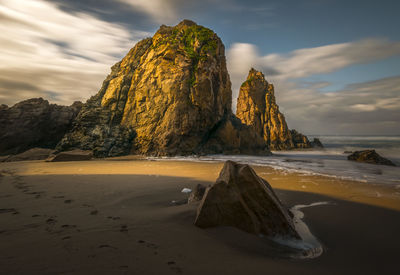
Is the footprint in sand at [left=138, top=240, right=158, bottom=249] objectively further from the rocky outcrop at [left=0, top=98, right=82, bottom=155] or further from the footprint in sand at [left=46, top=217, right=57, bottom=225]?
the rocky outcrop at [left=0, top=98, right=82, bottom=155]

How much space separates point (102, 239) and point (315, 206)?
10.6ft

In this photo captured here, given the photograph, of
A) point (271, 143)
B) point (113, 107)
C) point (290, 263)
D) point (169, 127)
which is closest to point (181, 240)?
point (290, 263)

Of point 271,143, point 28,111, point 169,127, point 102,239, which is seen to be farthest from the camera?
point 271,143

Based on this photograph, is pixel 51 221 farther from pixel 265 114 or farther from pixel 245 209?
pixel 265 114

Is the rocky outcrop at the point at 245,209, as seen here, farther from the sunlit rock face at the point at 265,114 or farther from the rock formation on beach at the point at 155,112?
the sunlit rock face at the point at 265,114

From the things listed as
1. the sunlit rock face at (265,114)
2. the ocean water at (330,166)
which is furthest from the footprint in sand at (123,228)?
the sunlit rock face at (265,114)

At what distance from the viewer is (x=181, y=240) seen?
1869 mm

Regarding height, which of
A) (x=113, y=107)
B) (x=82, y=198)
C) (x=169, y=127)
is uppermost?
(x=113, y=107)

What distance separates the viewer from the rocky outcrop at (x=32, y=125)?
43.9ft

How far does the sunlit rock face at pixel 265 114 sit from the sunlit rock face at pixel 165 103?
19356 mm

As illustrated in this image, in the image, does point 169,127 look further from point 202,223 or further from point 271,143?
point 271,143

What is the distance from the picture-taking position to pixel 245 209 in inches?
87.3

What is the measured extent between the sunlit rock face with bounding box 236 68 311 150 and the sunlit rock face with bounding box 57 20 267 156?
19.4 m

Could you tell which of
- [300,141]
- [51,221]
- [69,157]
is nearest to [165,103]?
[69,157]
